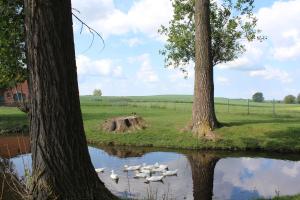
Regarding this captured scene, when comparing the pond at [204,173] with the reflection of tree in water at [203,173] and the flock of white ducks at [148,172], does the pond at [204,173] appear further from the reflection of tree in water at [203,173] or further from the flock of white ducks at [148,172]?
the flock of white ducks at [148,172]

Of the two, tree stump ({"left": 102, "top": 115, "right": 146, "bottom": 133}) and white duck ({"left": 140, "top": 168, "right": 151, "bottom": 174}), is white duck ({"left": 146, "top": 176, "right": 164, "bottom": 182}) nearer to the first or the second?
white duck ({"left": 140, "top": 168, "right": 151, "bottom": 174})

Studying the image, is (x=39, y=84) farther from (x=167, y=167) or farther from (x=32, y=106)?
(x=167, y=167)

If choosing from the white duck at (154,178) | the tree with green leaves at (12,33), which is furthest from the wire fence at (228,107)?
the tree with green leaves at (12,33)

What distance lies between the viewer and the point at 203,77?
27234mm

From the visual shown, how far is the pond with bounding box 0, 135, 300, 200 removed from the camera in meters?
15.7

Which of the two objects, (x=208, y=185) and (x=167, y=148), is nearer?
(x=208, y=185)

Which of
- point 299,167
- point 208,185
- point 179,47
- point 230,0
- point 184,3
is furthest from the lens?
point 179,47

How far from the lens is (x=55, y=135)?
8602mm

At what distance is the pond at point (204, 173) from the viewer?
1570 centimetres

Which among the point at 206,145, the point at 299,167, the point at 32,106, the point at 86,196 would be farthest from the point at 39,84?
the point at 206,145

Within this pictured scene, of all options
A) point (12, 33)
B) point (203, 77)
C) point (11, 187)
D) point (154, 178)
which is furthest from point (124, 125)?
point (11, 187)

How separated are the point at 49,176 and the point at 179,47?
40579 mm

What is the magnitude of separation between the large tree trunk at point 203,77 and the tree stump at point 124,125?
5126 millimetres

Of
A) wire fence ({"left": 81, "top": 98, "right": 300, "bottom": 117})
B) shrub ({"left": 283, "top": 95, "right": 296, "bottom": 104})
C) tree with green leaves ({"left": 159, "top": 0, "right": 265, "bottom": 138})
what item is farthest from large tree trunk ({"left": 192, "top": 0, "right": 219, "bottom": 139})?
shrub ({"left": 283, "top": 95, "right": 296, "bottom": 104})
